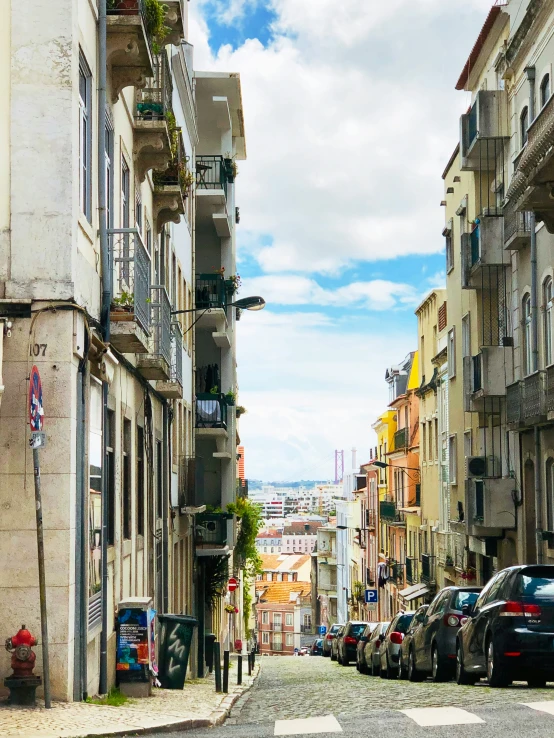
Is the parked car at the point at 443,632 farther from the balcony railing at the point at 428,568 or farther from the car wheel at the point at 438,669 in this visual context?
the balcony railing at the point at 428,568

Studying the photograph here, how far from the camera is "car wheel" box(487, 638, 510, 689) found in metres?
14.9

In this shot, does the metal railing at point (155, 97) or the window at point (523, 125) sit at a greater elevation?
the window at point (523, 125)

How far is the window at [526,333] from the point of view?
94.5 ft

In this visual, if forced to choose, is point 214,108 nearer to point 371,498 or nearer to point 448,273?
point 448,273

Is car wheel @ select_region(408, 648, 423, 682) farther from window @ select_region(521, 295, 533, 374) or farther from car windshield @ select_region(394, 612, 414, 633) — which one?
window @ select_region(521, 295, 533, 374)

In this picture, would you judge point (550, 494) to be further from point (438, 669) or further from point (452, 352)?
point (452, 352)

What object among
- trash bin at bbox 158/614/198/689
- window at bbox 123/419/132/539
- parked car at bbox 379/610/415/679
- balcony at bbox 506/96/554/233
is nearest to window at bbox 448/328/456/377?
parked car at bbox 379/610/415/679

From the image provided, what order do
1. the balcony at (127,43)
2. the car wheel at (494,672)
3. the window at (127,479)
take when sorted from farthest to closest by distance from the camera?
the window at (127,479) → the balcony at (127,43) → the car wheel at (494,672)

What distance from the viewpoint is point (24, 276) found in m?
13.1

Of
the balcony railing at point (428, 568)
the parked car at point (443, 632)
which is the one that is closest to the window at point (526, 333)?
the parked car at point (443, 632)

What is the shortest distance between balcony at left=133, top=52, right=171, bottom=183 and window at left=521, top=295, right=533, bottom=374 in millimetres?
11767

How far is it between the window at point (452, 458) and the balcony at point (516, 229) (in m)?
11.8

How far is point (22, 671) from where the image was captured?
1223 centimetres

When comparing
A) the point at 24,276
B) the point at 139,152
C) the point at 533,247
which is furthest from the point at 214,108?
the point at 24,276
